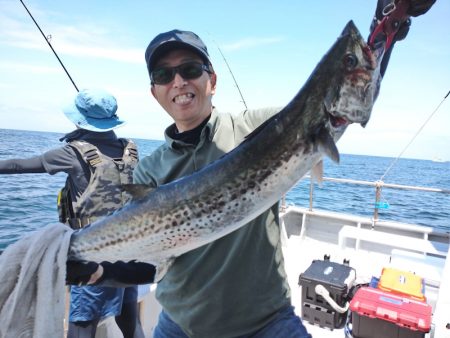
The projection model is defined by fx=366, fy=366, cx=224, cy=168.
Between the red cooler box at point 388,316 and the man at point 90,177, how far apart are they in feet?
8.37

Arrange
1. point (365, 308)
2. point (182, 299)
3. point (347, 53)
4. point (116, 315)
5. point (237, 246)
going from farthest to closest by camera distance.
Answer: point (116, 315)
point (365, 308)
point (182, 299)
point (237, 246)
point (347, 53)

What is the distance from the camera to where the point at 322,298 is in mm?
4918

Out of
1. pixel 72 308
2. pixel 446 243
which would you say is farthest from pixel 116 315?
pixel 446 243

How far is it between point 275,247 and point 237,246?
0.28 meters

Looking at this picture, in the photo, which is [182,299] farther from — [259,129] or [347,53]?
[347,53]

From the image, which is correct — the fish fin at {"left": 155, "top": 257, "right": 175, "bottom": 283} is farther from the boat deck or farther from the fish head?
the boat deck

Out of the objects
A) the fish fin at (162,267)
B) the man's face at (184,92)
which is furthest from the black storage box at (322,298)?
the man's face at (184,92)

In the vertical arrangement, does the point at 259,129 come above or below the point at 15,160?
above

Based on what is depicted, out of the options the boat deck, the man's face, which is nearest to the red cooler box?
the boat deck

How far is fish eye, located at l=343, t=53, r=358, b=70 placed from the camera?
1949 mm

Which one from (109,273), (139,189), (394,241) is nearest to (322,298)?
(394,241)

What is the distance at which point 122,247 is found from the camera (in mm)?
2543

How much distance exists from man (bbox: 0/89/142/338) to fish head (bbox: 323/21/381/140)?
8.95 ft

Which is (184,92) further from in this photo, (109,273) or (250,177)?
(109,273)
